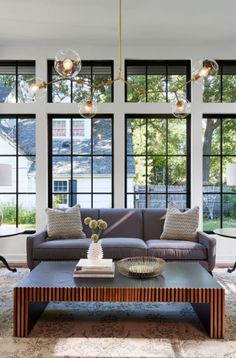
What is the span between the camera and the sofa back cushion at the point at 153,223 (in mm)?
4719

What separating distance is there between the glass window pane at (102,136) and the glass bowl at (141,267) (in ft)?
8.04

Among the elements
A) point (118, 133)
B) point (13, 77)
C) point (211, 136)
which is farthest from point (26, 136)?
point (211, 136)

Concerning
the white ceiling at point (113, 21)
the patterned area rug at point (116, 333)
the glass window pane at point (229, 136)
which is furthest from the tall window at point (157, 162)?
the patterned area rug at point (116, 333)

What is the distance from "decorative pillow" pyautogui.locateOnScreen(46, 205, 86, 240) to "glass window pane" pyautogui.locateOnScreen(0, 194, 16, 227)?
1008mm

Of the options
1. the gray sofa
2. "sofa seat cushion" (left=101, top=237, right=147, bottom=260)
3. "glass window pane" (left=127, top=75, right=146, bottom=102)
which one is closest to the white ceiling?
"glass window pane" (left=127, top=75, right=146, bottom=102)

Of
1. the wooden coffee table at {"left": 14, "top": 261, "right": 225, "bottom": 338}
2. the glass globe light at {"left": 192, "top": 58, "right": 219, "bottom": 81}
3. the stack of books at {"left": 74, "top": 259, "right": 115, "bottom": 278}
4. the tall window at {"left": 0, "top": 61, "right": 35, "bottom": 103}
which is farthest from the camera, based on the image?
the tall window at {"left": 0, "top": 61, "right": 35, "bottom": 103}

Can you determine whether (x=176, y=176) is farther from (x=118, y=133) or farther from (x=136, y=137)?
(x=118, y=133)

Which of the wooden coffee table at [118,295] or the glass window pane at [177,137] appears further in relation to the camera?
the glass window pane at [177,137]

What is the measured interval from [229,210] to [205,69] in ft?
9.85

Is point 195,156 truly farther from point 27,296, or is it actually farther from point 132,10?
point 27,296

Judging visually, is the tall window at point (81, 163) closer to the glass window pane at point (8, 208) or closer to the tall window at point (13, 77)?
the glass window pane at point (8, 208)

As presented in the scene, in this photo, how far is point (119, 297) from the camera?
2.71m

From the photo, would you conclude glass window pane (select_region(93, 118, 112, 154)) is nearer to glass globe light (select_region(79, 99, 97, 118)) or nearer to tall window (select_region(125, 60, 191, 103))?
tall window (select_region(125, 60, 191, 103))

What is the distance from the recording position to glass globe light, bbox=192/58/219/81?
2.89 meters
